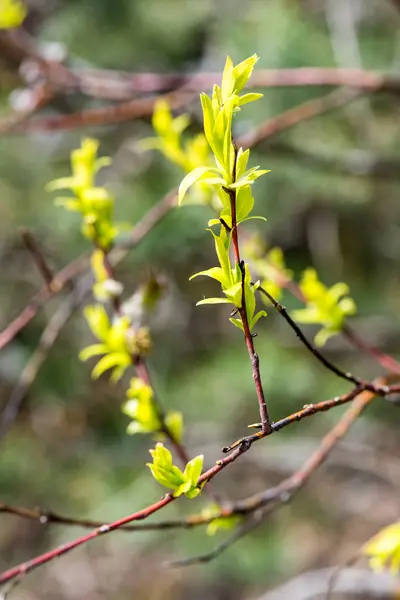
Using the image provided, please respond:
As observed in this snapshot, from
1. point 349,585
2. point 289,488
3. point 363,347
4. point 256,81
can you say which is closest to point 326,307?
point 363,347

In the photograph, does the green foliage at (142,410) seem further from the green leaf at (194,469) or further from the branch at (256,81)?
the branch at (256,81)

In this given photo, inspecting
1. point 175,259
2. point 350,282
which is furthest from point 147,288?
point 350,282

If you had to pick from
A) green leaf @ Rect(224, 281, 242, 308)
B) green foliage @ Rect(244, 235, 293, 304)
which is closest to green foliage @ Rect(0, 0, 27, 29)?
green foliage @ Rect(244, 235, 293, 304)

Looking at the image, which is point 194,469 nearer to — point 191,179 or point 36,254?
point 191,179

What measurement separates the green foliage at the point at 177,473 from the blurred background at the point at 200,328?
141 centimetres

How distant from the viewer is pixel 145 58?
2598 mm

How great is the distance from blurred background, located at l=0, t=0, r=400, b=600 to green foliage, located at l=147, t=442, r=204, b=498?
1.41 meters

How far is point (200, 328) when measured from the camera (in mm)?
2693

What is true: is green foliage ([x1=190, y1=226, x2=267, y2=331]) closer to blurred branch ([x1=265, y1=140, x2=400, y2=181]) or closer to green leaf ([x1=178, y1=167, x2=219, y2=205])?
green leaf ([x1=178, y1=167, x2=219, y2=205])

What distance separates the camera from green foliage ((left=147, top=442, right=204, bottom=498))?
0.99ft

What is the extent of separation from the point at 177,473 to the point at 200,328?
2.38 m

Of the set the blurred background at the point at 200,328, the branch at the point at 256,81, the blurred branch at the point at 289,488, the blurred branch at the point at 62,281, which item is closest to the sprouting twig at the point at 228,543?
the blurred branch at the point at 289,488

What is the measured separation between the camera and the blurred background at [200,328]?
1.96 m

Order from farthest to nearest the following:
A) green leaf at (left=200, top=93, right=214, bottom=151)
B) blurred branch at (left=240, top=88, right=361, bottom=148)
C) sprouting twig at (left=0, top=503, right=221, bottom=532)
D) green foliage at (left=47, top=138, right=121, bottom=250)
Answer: blurred branch at (left=240, top=88, right=361, bottom=148), green foliage at (left=47, top=138, right=121, bottom=250), sprouting twig at (left=0, top=503, right=221, bottom=532), green leaf at (left=200, top=93, right=214, bottom=151)
